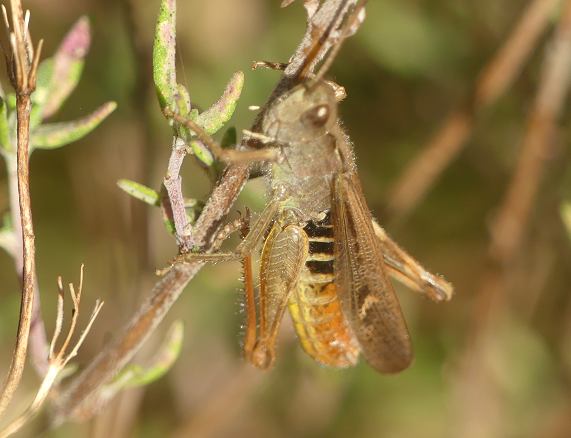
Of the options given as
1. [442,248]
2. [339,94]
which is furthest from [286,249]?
[442,248]

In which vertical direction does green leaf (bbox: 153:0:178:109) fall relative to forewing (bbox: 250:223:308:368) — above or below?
above

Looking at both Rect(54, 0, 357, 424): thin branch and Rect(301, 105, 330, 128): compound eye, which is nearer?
Rect(54, 0, 357, 424): thin branch

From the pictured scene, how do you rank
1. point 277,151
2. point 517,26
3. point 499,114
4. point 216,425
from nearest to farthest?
point 277,151 < point 517,26 < point 216,425 < point 499,114

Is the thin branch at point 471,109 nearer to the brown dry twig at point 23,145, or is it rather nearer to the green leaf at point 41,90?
the green leaf at point 41,90

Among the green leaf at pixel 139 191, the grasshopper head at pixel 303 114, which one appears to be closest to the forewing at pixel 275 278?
the grasshopper head at pixel 303 114

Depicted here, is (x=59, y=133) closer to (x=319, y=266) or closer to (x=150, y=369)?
(x=150, y=369)

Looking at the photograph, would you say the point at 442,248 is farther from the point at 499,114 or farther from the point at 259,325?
the point at 259,325

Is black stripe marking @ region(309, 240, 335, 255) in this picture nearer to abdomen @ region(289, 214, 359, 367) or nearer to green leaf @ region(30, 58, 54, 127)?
abdomen @ region(289, 214, 359, 367)

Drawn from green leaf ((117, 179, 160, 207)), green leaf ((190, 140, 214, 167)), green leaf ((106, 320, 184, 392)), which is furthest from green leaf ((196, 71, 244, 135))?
green leaf ((106, 320, 184, 392))

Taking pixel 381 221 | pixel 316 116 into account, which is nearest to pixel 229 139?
pixel 316 116
